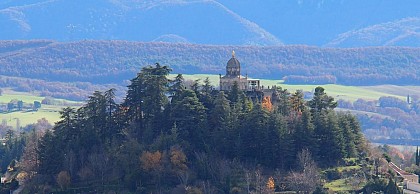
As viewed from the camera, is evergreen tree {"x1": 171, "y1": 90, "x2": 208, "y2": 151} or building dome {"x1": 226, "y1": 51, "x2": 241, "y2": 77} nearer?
evergreen tree {"x1": 171, "y1": 90, "x2": 208, "y2": 151}

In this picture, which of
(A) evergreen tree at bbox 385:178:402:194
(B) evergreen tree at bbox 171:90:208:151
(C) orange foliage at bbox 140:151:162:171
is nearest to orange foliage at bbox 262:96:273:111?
(B) evergreen tree at bbox 171:90:208:151

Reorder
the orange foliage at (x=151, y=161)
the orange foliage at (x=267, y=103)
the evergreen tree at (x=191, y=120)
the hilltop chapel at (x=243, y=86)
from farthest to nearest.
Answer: the hilltop chapel at (x=243, y=86)
the orange foliage at (x=267, y=103)
the evergreen tree at (x=191, y=120)
the orange foliage at (x=151, y=161)

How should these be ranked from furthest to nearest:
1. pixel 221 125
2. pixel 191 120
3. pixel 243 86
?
1. pixel 243 86
2. pixel 191 120
3. pixel 221 125

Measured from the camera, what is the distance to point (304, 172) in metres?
88.4

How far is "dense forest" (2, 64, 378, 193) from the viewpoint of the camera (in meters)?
90.1

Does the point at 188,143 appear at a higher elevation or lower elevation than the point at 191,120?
lower

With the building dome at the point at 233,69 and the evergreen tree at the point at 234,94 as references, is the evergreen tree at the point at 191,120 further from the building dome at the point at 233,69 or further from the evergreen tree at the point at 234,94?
the building dome at the point at 233,69

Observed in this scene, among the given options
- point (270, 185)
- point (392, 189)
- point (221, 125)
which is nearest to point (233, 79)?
point (221, 125)

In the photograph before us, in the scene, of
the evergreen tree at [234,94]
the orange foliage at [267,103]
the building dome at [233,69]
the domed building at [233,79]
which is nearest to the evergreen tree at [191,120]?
the evergreen tree at [234,94]

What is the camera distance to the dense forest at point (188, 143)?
90.1 meters

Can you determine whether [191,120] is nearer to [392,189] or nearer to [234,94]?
[234,94]

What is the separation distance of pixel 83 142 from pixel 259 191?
19.0 metres

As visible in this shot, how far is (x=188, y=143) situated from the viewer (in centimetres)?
9394

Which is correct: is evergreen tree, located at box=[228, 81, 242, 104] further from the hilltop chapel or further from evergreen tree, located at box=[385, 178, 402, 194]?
evergreen tree, located at box=[385, 178, 402, 194]
